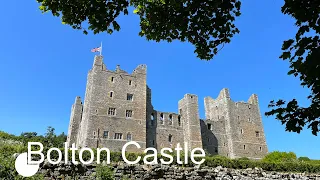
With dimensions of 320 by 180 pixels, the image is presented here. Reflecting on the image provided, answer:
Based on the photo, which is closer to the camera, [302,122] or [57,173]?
→ [302,122]

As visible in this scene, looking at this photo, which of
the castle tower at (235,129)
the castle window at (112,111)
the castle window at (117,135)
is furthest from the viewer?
the castle tower at (235,129)

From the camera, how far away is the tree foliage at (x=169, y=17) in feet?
27.6

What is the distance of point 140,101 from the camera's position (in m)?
47.8

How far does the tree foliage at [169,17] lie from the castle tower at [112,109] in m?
34.0

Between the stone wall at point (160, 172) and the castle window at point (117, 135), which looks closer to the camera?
the stone wall at point (160, 172)

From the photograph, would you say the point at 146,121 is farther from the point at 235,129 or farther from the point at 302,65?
the point at 302,65

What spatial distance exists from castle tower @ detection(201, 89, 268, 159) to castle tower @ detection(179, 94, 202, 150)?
4454mm

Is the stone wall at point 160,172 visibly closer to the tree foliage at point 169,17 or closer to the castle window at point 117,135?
the tree foliage at point 169,17

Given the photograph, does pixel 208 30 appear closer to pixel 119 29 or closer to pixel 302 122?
pixel 119 29

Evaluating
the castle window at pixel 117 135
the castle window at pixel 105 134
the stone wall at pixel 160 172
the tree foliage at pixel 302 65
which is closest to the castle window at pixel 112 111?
the castle window at pixel 105 134

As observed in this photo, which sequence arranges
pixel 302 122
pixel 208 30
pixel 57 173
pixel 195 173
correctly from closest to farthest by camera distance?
pixel 302 122, pixel 208 30, pixel 57 173, pixel 195 173

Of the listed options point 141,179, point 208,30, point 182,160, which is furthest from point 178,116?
point 208,30

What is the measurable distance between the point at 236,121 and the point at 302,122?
54410 mm

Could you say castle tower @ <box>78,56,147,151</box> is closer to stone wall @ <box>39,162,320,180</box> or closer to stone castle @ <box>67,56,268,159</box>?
stone castle @ <box>67,56,268,159</box>
